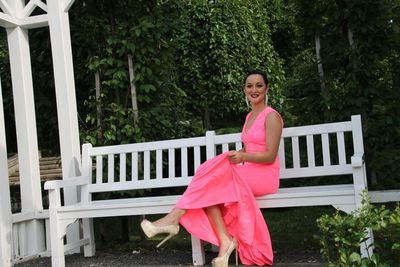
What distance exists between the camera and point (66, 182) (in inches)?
159

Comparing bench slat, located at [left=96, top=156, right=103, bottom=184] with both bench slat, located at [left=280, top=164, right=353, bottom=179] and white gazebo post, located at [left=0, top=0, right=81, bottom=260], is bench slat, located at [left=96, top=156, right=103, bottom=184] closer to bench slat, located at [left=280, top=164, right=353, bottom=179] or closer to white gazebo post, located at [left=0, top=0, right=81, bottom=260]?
white gazebo post, located at [left=0, top=0, right=81, bottom=260]

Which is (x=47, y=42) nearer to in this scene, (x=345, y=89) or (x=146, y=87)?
(x=146, y=87)

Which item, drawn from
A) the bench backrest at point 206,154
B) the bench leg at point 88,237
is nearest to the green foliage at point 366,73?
the bench backrest at point 206,154

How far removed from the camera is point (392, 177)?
4258mm

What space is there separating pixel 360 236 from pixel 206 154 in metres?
2.16

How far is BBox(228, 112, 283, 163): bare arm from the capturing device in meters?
3.49

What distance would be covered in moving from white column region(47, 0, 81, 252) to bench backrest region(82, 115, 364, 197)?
12 cm

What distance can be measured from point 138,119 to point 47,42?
1328mm

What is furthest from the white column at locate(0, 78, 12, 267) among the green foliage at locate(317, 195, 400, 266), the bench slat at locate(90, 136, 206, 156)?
the green foliage at locate(317, 195, 400, 266)

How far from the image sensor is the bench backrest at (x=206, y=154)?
150 inches

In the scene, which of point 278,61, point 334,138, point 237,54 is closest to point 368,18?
point 334,138

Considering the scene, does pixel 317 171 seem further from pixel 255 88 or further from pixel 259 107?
pixel 255 88

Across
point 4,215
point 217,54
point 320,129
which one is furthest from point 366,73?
point 217,54

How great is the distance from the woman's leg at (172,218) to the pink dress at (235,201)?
4cm
